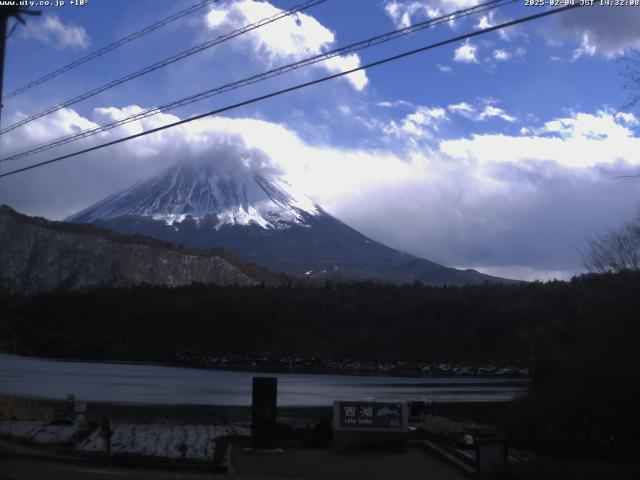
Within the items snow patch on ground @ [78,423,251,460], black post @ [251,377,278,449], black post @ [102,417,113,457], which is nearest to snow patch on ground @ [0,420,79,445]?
snow patch on ground @ [78,423,251,460]

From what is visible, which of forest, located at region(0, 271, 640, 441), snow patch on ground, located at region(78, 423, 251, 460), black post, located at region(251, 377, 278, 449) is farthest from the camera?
forest, located at region(0, 271, 640, 441)

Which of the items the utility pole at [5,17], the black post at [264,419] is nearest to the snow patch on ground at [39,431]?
the black post at [264,419]

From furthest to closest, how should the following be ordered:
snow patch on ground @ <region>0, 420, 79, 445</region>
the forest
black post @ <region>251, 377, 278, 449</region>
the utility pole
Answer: the forest < snow patch on ground @ <region>0, 420, 79, 445</region> < black post @ <region>251, 377, 278, 449</region> < the utility pole

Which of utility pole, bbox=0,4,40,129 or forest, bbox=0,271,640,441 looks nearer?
utility pole, bbox=0,4,40,129

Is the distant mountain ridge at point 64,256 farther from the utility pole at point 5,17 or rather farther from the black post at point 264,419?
the utility pole at point 5,17

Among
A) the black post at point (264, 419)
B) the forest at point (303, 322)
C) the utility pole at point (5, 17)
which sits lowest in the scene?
the black post at point (264, 419)

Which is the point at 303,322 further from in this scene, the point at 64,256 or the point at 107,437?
the point at 107,437

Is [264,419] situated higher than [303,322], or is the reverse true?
[303,322]

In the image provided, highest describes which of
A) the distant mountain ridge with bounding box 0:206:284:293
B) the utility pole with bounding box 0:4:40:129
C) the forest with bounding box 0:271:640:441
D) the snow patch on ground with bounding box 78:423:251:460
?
the distant mountain ridge with bounding box 0:206:284:293

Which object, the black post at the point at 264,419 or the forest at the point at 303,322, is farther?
the forest at the point at 303,322

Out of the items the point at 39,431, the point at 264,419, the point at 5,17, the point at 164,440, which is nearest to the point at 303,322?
the point at 39,431

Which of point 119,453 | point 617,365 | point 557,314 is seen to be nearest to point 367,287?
point 557,314

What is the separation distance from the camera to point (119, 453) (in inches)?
656

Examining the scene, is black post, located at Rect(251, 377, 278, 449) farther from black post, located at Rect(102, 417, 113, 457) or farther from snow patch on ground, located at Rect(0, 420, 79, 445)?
snow patch on ground, located at Rect(0, 420, 79, 445)
